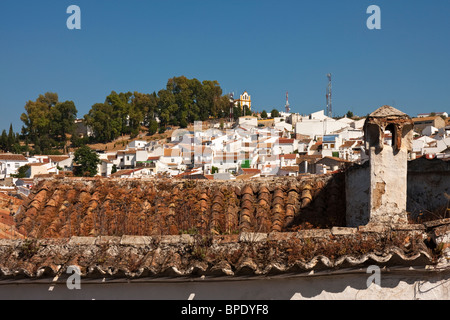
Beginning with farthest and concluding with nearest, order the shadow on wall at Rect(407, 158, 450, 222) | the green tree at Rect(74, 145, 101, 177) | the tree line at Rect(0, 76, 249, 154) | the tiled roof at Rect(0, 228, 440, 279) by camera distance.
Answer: the tree line at Rect(0, 76, 249, 154) → the green tree at Rect(74, 145, 101, 177) → the shadow on wall at Rect(407, 158, 450, 222) → the tiled roof at Rect(0, 228, 440, 279)

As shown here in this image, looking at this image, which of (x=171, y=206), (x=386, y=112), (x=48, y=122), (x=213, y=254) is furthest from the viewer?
(x=48, y=122)

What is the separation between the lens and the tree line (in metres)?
103

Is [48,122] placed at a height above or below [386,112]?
above

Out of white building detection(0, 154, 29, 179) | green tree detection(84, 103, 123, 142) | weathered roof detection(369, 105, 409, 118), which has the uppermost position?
green tree detection(84, 103, 123, 142)

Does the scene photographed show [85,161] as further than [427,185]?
Yes

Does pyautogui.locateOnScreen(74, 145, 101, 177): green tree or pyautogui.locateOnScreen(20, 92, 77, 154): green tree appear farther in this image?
pyautogui.locateOnScreen(20, 92, 77, 154): green tree

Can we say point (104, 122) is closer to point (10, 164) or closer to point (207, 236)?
point (10, 164)

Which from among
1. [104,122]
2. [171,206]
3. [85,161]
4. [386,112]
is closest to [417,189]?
[386,112]

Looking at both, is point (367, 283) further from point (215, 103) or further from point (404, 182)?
point (215, 103)

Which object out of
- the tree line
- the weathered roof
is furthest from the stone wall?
the tree line

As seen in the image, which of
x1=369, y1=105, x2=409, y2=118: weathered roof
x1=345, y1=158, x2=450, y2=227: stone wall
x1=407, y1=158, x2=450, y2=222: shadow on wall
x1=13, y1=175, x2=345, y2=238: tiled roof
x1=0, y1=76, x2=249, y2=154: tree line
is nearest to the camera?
x1=369, y1=105, x2=409, y2=118: weathered roof

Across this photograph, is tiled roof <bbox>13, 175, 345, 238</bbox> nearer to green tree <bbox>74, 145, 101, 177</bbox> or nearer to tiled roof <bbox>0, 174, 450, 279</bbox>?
tiled roof <bbox>0, 174, 450, 279</bbox>

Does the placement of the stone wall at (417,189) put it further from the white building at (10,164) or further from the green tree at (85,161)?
the white building at (10,164)

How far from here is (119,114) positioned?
108312 millimetres
